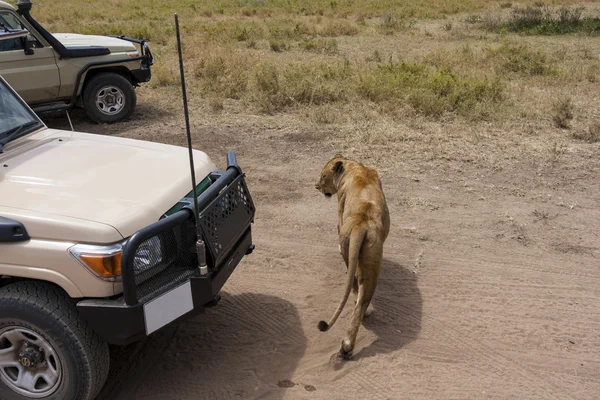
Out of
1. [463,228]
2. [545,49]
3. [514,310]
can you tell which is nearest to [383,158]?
[463,228]

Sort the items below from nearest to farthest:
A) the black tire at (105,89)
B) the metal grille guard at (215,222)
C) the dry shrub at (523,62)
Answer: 1. the metal grille guard at (215,222)
2. the black tire at (105,89)
3. the dry shrub at (523,62)

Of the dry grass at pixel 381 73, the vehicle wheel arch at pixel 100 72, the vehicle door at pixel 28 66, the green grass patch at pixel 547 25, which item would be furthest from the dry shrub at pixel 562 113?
the green grass patch at pixel 547 25

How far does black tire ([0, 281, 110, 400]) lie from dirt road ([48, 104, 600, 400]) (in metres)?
0.55

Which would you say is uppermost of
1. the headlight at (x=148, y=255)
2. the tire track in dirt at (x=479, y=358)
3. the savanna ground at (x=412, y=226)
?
the headlight at (x=148, y=255)

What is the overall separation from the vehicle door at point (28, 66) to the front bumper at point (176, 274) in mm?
5685

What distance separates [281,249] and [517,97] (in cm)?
629

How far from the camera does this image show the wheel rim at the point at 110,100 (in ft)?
31.6

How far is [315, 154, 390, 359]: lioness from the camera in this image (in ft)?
13.4

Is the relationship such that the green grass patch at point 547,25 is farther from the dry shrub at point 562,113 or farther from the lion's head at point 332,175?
the lion's head at point 332,175

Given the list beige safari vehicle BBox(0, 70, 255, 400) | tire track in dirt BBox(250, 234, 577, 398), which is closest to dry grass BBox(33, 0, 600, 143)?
tire track in dirt BBox(250, 234, 577, 398)

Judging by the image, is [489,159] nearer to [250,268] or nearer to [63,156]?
[250,268]

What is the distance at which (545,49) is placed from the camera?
626 inches

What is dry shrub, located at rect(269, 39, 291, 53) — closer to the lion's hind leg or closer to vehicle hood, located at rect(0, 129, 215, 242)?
vehicle hood, located at rect(0, 129, 215, 242)

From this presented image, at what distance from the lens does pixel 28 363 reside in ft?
11.0
